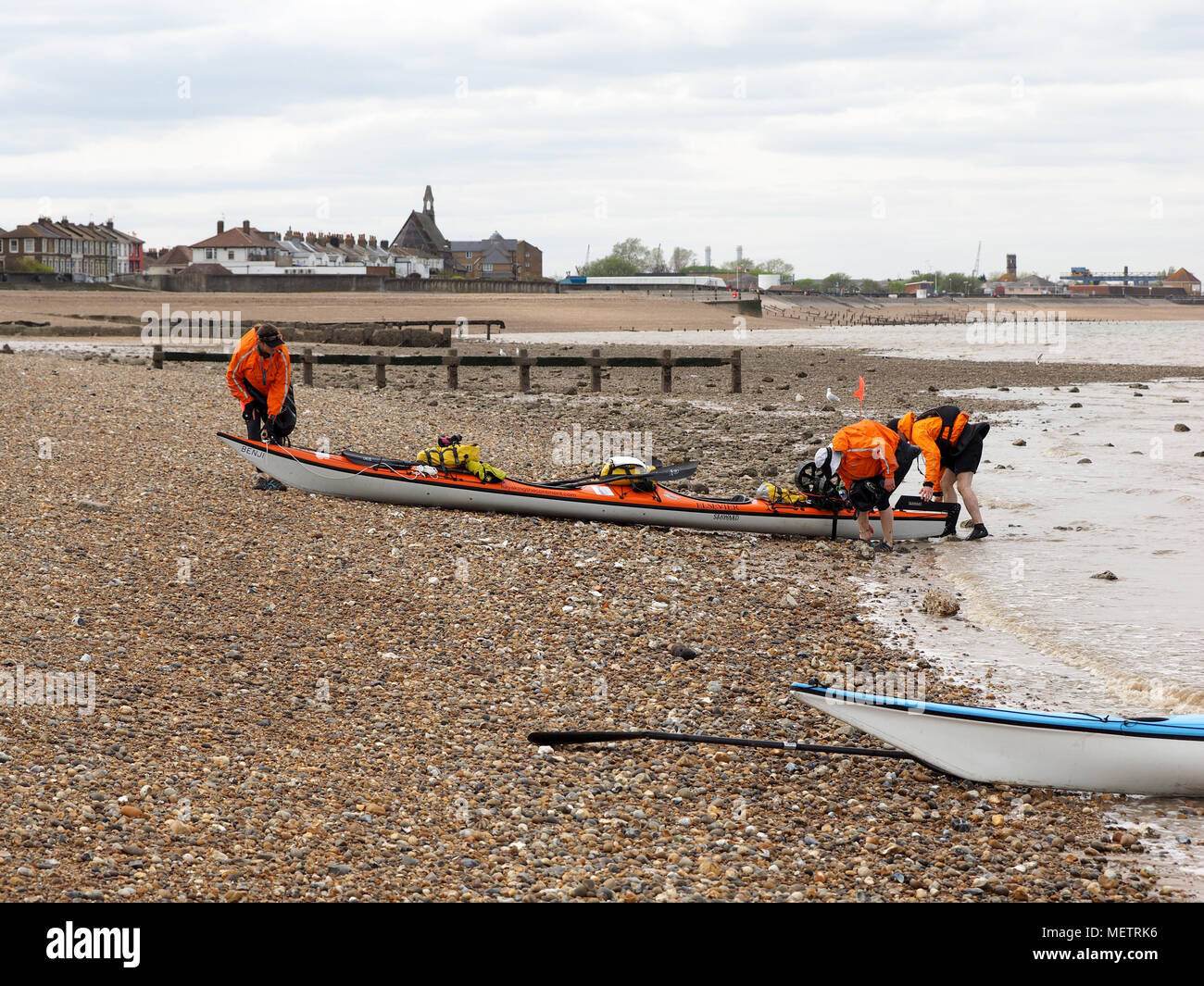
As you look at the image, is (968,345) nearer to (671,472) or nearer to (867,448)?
(671,472)

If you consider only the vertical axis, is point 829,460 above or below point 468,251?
below

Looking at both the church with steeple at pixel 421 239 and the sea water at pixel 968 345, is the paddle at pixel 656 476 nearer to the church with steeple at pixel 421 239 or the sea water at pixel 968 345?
the sea water at pixel 968 345

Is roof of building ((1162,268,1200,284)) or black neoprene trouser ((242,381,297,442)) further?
roof of building ((1162,268,1200,284))

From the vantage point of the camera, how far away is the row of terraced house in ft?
325

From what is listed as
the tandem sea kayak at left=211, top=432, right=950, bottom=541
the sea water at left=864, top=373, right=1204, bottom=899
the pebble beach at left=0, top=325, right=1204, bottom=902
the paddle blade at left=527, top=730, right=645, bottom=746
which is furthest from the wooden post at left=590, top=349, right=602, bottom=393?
the paddle blade at left=527, top=730, right=645, bottom=746

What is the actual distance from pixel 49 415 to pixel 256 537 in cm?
608

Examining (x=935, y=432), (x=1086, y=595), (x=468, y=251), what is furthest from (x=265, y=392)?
(x=468, y=251)

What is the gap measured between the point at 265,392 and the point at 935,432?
6491mm

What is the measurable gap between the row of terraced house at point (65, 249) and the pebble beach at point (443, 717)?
9511 cm

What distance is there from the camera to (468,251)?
132 meters

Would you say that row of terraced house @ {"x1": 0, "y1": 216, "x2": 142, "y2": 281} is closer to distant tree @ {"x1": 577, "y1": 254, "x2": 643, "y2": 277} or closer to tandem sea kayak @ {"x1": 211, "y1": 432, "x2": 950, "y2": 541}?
distant tree @ {"x1": 577, "y1": 254, "x2": 643, "y2": 277}

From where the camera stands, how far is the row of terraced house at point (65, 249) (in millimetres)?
99000

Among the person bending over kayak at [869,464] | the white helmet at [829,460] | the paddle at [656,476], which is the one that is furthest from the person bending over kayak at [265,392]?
the person bending over kayak at [869,464]

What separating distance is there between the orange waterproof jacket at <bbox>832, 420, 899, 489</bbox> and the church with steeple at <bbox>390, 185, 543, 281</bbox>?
362 ft
